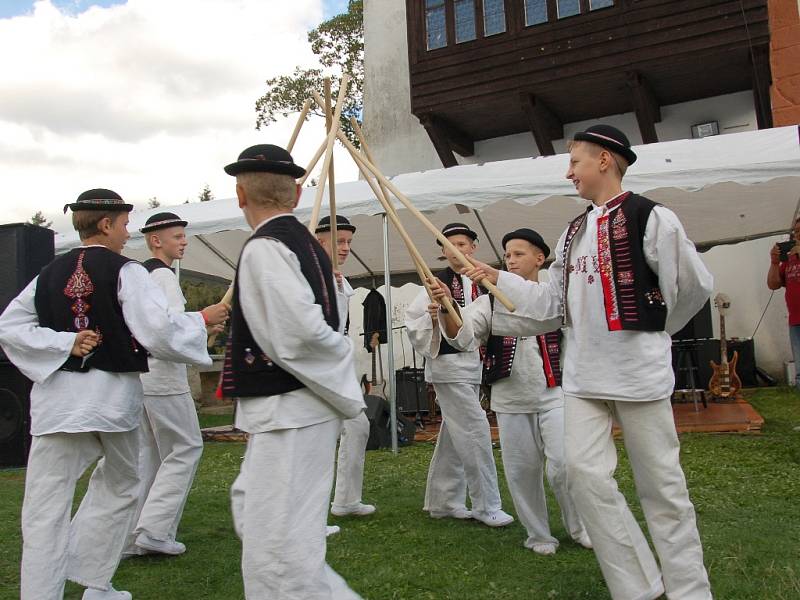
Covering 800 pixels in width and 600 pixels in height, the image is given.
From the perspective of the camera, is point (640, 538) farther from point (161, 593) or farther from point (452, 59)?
point (452, 59)

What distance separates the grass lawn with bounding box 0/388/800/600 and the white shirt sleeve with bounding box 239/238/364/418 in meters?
1.58

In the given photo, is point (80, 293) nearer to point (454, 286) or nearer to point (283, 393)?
point (283, 393)

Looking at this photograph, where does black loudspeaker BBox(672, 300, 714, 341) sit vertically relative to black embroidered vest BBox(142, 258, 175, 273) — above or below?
below

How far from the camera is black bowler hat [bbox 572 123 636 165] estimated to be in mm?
3238

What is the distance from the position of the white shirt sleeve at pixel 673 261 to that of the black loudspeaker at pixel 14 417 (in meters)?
5.37

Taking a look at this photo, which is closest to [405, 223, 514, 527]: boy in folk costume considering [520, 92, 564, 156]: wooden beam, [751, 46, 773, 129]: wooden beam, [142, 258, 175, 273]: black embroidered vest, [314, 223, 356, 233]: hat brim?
[314, 223, 356, 233]: hat brim

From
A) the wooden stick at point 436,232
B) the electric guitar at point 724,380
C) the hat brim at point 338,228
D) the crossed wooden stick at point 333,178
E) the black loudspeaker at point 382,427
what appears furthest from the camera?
the electric guitar at point 724,380

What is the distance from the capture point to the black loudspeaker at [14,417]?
A: 6.25 metres

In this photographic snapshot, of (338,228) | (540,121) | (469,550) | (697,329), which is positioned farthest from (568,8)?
(469,550)

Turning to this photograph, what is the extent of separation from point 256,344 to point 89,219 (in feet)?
4.78

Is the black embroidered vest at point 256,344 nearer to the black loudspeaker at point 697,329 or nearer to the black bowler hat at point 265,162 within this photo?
the black bowler hat at point 265,162

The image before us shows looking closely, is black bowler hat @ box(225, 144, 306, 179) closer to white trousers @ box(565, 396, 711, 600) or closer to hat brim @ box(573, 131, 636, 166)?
hat brim @ box(573, 131, 636, 166)

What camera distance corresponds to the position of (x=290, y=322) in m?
2.38

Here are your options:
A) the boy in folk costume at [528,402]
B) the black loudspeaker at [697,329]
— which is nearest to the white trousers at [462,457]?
the boy in folk costume at [528,402]
